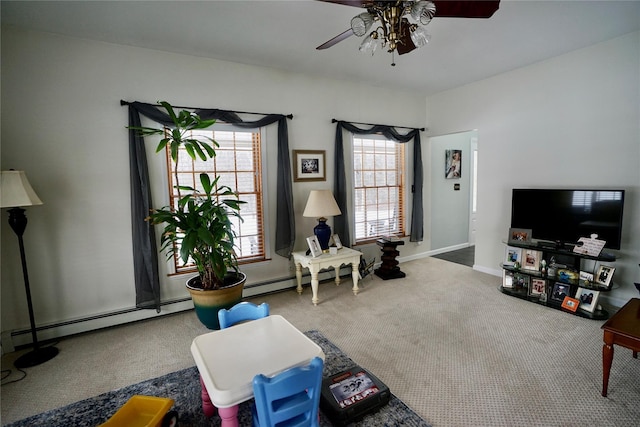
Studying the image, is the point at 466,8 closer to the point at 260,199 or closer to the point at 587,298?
the point at 260,199

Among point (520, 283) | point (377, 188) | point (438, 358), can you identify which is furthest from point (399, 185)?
point (438, 358)

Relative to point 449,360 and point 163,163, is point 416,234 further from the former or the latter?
point 163,163

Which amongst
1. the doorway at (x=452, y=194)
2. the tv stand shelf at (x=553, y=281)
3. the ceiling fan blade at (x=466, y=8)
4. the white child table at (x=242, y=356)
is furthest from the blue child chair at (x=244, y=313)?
the doorway at (x=452, y=194)

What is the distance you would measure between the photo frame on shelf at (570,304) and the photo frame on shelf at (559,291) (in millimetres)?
82

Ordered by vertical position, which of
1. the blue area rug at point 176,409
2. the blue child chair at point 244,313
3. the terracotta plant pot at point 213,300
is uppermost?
the blue child chair at point 244,313

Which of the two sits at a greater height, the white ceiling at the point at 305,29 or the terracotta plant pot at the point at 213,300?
the white ceiling at the point at 305,29

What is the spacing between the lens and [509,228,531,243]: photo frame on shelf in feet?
12.1

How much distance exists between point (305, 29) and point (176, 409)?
3163 mm

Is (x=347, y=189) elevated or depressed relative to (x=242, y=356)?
elevated

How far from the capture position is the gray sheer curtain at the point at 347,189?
14.2ft

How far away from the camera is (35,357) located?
2.59 m

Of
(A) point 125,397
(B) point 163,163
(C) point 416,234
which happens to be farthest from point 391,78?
(A) point 125,397

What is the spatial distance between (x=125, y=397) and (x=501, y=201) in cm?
466

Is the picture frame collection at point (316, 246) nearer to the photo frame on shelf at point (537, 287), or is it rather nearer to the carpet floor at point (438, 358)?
the carpet floor at point (438, 358)
